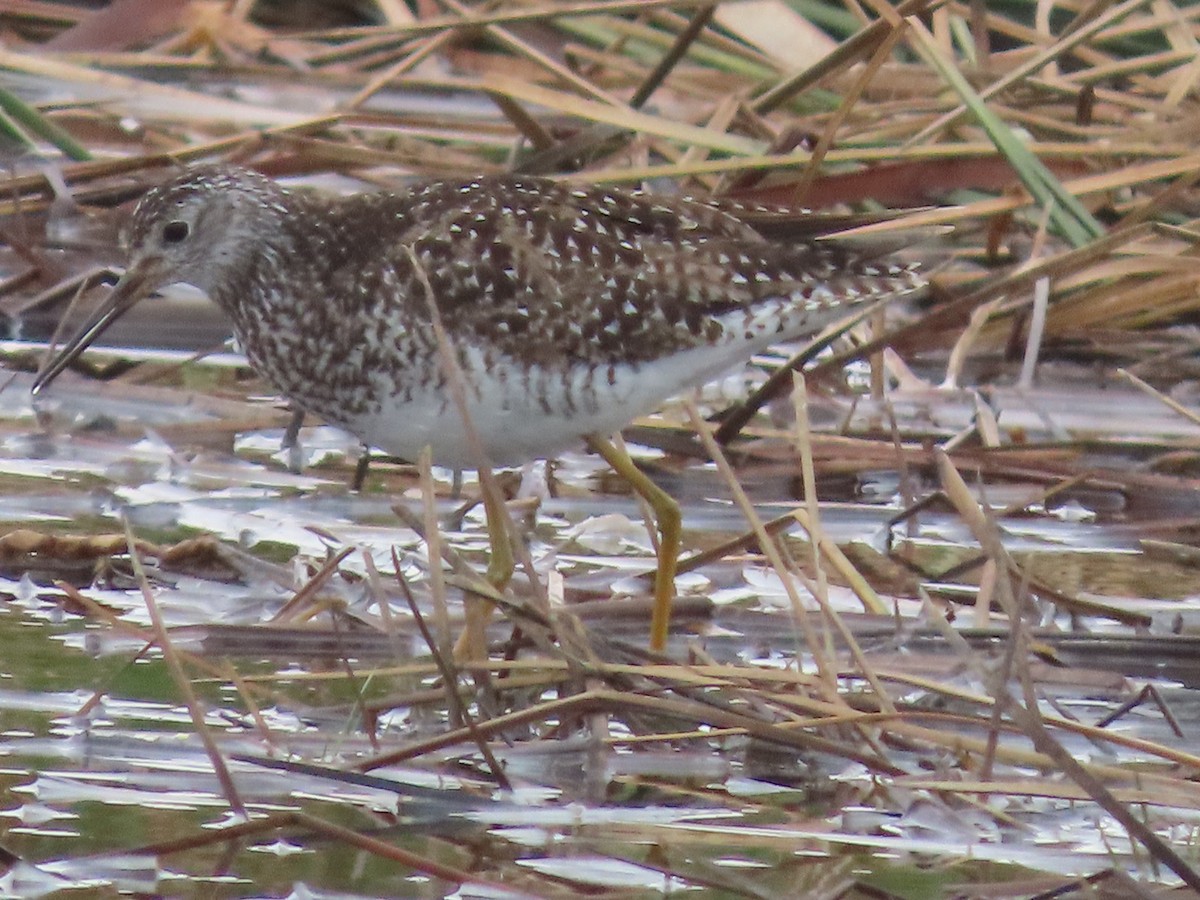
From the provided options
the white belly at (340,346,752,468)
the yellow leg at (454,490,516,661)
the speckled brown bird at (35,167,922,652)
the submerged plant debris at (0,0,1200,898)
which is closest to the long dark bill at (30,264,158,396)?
the speckled brown bird at (35,167,922,652)

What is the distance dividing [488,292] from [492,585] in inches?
31.5

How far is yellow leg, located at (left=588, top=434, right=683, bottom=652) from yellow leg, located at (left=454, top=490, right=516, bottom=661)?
0.36 meters

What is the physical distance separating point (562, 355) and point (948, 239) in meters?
3.44

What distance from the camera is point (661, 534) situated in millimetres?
5371

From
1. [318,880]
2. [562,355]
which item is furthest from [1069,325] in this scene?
[318,880]

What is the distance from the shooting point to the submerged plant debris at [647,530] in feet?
12.5

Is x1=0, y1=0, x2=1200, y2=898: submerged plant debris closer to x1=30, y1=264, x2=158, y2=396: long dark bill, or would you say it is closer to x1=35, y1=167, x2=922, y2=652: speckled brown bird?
x1=35, y1=167, x2=922, y2=652: speckled brown bird

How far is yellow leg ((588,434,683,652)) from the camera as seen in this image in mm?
4953

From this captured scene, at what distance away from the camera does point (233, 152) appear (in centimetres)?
787

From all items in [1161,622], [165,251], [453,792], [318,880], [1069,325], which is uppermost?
[1069,325]

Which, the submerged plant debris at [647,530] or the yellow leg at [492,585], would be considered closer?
the submerged plant debris at [647,530]

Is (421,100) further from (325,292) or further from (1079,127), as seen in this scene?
(325,292)

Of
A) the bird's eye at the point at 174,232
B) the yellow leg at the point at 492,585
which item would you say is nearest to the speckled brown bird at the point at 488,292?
the bird's eye at the point at 174,232

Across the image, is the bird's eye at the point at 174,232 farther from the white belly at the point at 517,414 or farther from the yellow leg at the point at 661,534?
the yellow leg at the point at 661,534
